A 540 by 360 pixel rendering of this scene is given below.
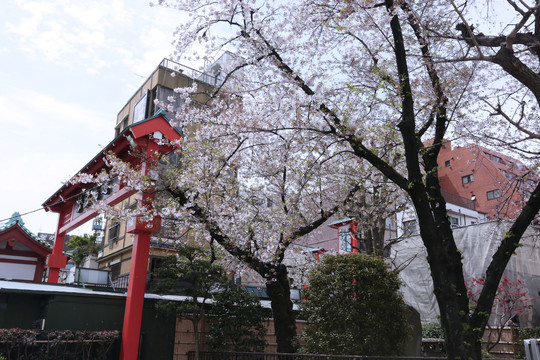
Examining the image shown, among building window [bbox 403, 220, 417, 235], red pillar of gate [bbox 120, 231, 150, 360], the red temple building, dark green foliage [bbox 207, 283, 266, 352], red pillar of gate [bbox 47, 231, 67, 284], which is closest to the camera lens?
red pillar of gate [bbox 120, 231, 150, 360]

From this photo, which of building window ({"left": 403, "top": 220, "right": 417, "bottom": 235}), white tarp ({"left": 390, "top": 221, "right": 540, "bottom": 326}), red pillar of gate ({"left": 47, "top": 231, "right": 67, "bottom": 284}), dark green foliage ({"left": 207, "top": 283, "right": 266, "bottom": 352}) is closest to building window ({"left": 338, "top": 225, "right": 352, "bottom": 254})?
white tarp ({"left": 390, "top": 221, "right": 540, "bottom": 326})

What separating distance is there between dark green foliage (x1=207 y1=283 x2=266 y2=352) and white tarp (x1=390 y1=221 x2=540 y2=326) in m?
5.61

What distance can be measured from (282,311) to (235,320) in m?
1.95

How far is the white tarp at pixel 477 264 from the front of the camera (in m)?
15.7

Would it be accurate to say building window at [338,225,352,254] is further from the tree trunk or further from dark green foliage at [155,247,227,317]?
dark green foliage at [155,247,227,317]

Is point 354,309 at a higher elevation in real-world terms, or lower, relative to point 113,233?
lower

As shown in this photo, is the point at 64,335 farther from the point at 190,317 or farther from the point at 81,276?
the point at 81,276

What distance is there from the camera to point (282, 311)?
34.3 feet

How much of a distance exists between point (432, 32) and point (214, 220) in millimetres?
6311

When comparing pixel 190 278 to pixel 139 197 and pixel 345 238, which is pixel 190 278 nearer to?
pixel 139 197

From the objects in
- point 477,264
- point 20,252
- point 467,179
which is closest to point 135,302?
point 20,252

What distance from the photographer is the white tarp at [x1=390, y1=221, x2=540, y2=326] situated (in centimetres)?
1572

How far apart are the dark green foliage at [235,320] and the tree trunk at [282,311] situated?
1354 millimetres

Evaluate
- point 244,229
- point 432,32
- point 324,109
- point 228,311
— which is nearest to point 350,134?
point 324,109
